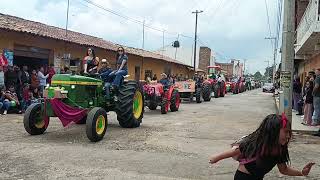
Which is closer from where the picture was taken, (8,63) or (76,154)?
(76,154)

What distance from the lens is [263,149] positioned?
12.9 feet

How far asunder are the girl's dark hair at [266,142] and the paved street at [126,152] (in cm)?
325

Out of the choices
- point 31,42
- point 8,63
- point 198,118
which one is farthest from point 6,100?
point 198,118

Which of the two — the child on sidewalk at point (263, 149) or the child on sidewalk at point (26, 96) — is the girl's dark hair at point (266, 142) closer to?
the child on sidewalk at point (263, 149)

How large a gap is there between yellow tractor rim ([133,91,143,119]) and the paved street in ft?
1.37

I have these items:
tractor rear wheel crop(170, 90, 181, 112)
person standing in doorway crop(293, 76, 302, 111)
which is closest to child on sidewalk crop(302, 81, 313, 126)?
person standing in doorway crop(293, 76, 302, 111)

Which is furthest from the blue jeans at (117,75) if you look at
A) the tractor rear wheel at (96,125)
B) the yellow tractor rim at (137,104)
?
the tractor rear wheel at (96,125)

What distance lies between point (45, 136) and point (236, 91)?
1460 inches

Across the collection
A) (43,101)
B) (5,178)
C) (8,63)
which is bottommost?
(5,178)

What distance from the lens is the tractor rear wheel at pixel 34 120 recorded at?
10.4 m

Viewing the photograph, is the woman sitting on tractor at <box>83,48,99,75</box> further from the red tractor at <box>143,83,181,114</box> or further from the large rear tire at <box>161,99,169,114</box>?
the large rear tire at <box>161,99,169,114</box>

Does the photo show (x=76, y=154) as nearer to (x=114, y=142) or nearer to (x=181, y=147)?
(x=114, y=142)

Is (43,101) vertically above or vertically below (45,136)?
above

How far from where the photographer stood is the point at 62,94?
34.0ft
